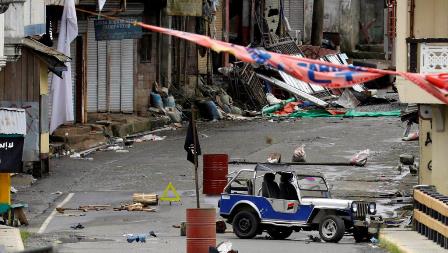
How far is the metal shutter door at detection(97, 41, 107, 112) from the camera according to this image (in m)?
44.3

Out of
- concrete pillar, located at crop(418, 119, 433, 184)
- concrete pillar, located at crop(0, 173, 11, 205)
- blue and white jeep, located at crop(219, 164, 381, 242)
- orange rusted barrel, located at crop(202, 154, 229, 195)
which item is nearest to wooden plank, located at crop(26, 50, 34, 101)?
orange rusted barrel, located at crop(202, 154, 229, 195)

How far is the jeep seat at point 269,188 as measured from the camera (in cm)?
2569

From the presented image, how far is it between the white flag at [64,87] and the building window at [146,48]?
372 inches

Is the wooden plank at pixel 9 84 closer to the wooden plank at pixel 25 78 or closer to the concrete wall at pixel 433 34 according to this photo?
the wooden plank at pixel 25 78

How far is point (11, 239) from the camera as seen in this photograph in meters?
23.4

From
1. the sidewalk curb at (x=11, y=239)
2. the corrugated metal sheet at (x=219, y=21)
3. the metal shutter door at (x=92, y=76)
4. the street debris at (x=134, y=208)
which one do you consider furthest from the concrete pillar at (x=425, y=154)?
the corrugated metal sheet at (x=219, y=21)

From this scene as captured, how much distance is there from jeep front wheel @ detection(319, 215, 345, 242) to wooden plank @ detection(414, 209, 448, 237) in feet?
4.59

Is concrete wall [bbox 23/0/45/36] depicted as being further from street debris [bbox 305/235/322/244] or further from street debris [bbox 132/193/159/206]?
street debris [bbox 305/235/322/244]

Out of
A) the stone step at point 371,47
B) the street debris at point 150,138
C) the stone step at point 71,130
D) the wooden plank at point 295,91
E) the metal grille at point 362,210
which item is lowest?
the metal grille at point 362,210

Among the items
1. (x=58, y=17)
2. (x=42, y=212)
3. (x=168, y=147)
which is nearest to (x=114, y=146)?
(x=168, y=147)

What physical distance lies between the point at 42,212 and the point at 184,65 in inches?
836

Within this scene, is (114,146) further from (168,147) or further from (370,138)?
(370,138)

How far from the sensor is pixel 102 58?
4444 centimetres

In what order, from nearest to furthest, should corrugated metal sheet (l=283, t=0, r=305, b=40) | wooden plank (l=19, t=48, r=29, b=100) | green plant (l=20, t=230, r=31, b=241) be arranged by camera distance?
green plant (l=20, t=230, r=31, b=241) < wooden plank (l=19, t=48, r=29, b=100) < corrugated metal sheet (l=283, t=0, r=305, b=40)
